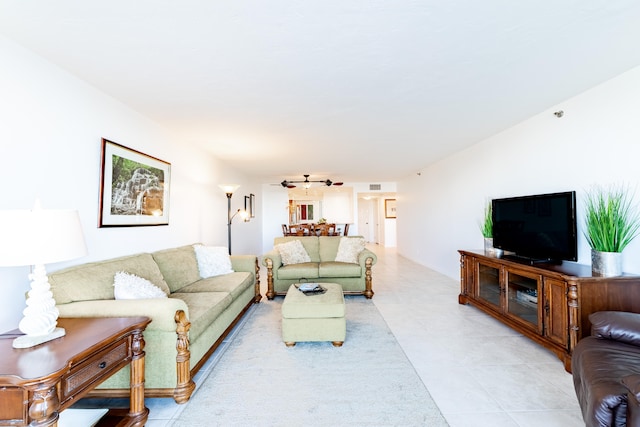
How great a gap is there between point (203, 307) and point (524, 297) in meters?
3.03

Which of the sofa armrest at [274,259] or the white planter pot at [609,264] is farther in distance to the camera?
the sofa armrest at [274,259]

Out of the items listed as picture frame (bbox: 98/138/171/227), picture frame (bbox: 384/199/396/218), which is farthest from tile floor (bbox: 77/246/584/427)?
picture frame (bbox: 384/199/396/218)

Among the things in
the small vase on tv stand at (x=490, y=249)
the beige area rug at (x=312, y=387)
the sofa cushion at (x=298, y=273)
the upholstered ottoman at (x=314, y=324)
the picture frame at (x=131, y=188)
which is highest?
the picture frame at (x=131, y=188)

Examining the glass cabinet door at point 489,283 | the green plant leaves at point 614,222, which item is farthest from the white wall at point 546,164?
the glass cabinet door at point 489,283

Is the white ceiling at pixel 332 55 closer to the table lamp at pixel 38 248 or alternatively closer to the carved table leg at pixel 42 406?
the table lamp at pixel 38 248

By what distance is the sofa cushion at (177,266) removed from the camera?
115 inches

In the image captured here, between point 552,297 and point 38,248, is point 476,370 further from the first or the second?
point 38,248

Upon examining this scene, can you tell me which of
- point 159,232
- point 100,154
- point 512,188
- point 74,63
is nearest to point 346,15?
point 74,63

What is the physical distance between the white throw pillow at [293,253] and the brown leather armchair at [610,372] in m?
3.43

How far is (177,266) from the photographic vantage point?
307 centimetres

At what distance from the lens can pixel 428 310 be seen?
3.56m

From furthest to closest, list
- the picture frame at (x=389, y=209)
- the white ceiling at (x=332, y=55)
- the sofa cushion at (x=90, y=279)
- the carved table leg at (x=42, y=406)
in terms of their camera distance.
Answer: the picture frame at (x=389, y=209) < the sofa cushion at (x=90, y=279) < the white ceiling at (x=332, y=55) < the carved table leg at (x=42, y=406)

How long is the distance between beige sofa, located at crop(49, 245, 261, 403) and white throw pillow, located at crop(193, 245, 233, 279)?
2.13ft

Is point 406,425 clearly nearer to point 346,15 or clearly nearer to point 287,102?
point 346,15
